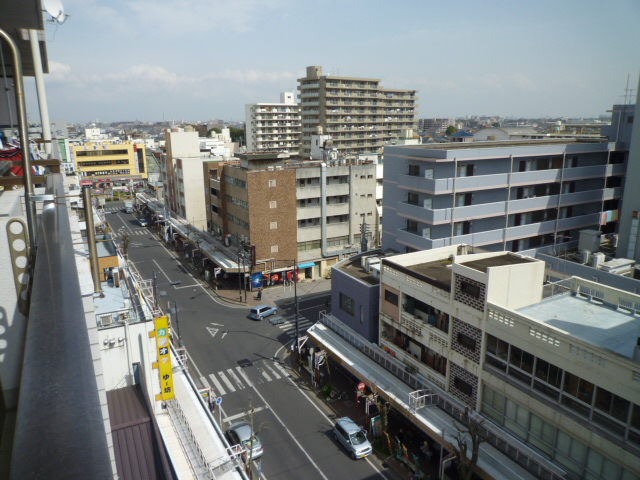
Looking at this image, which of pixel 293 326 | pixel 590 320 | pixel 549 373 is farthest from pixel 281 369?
pixel 590 320

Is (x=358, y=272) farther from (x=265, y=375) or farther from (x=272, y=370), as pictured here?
(x=265, y=375)

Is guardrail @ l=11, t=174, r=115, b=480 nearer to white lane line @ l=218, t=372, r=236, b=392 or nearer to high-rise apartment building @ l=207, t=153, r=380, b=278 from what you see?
white lane line @ l=218, t=372, r=236, b=392

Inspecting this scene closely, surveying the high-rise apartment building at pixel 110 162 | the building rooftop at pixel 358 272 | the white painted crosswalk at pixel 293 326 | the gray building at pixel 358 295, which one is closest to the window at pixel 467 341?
the gray building at pixel 358 295

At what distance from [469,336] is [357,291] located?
28.3ft

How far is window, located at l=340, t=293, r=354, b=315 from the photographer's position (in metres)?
29.3

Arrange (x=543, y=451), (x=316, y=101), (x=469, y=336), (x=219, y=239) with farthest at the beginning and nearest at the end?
1. (x=316, y=101)
2. (x=219, y=239)
3. (x=469, y=336)
4. (x=543, y=451)

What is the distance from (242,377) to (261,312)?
32.0 feet

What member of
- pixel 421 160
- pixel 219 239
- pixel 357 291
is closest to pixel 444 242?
pixel 421 160

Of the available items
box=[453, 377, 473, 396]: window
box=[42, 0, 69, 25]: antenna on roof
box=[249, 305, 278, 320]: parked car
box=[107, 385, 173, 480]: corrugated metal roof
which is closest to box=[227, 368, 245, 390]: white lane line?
box=[249, 305, 278, 320]: parked car

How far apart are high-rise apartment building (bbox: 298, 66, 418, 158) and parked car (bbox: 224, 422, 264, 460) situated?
2981 inches

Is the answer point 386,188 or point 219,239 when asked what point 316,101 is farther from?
point 386,188

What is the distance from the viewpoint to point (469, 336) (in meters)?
21.0

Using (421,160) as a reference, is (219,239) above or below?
below

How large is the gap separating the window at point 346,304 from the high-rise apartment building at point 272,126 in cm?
8944
